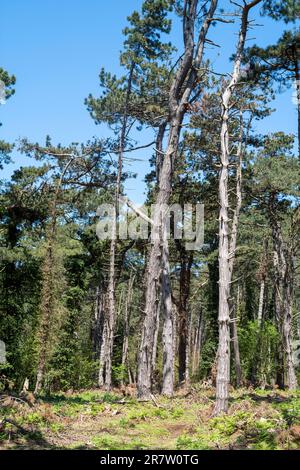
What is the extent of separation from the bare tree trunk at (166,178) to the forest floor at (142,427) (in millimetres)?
1903

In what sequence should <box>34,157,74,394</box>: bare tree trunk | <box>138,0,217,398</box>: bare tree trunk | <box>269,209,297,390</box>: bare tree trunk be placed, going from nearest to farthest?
<box>138,0,217,398</box>: bare tree trunk < <box>269,209,297,390</box>: bare tree trunk < <box>34,157,74,394</box>: bare tree trunk

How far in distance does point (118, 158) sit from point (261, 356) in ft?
56.0

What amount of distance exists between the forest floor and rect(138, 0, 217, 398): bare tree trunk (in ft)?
6.24

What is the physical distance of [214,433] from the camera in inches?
317

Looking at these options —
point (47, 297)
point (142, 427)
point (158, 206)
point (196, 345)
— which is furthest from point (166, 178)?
point (196, 345)

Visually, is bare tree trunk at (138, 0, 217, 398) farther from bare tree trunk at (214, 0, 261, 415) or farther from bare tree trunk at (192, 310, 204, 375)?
bare tree trunk at (192, 310, 204, 375)

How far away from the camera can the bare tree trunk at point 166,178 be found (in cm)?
1341

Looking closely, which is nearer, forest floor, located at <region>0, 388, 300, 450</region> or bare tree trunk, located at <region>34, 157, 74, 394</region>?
forest floor, located at <region>0, 388, 300, 450</region>

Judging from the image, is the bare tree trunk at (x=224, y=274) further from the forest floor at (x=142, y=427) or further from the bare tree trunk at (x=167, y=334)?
the bare tree trunk at (x=167, y=334)

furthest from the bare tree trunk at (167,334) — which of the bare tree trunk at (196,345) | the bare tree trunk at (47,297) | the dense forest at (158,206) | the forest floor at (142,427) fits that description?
the bare tree trunk at (196,345)

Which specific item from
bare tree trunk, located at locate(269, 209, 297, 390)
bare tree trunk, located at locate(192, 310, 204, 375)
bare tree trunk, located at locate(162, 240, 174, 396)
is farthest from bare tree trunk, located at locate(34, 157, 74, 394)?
bare tree trunk, located at locate(192, 310, 204, 375)

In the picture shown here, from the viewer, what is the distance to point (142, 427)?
9.48 m

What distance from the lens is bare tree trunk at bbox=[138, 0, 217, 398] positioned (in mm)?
13406
